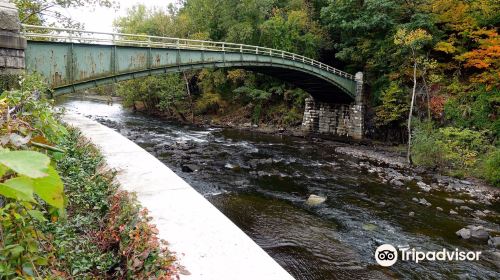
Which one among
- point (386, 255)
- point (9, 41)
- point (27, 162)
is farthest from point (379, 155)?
point (27, 162)

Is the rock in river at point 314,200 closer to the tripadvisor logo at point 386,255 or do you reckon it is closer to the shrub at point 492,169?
the tripadvisor logo at point 386,255

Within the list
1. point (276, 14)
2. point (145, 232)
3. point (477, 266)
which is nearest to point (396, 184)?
point (477, 266)

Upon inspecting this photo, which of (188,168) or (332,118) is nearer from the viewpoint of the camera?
(188,168)

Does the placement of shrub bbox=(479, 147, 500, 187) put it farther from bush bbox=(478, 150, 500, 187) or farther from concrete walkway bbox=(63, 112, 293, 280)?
concrete walkway bbox=(63, 112, 293, 280)

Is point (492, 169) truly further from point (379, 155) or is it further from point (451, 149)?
point (379, 155)

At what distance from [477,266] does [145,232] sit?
804cm

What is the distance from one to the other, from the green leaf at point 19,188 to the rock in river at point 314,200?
1125 cm

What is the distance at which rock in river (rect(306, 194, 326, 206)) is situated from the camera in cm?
1170

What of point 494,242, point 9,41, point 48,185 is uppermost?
point 9,41

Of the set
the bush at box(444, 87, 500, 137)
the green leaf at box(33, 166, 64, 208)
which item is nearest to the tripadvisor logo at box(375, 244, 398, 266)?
the green leaf at box(33, 166, 64, 208)

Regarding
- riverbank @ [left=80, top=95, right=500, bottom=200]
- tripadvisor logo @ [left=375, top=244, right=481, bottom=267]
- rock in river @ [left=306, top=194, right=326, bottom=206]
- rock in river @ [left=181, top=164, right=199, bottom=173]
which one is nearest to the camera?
tripadvisor logo @ [left=375, top=244, right=481, bottom=267]

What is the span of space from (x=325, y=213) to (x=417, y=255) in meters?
3.15

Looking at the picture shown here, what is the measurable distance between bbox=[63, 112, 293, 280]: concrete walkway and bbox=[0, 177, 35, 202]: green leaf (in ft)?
8.80

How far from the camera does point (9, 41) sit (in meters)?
7.59
